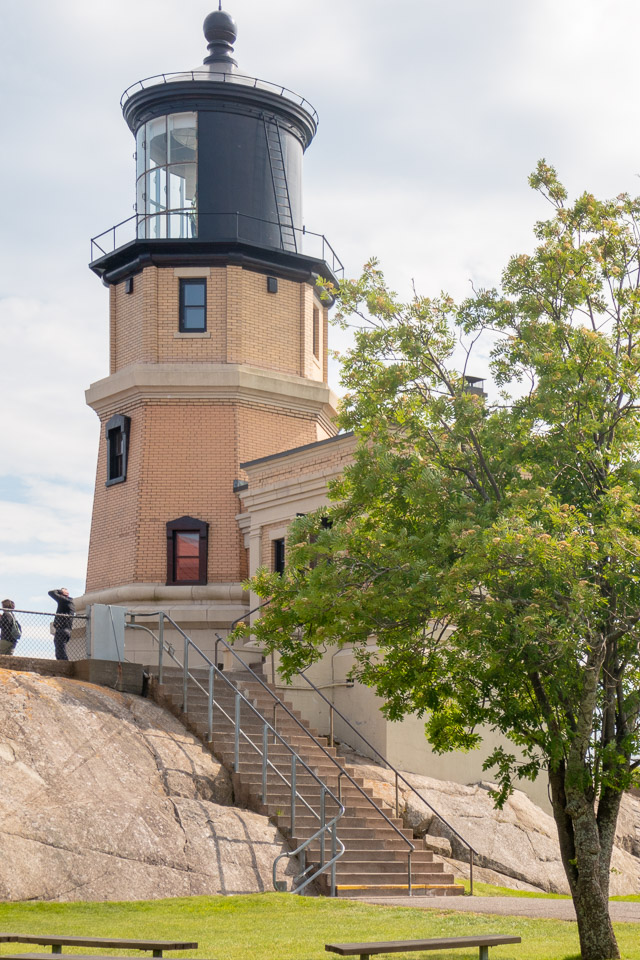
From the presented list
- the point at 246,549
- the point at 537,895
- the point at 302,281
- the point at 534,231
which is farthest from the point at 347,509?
the point at 302,281

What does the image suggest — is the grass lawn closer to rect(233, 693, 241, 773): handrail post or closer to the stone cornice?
rect(233, 693, 241, 773): handrail post

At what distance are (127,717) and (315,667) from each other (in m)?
6.08

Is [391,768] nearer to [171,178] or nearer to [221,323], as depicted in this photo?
[221,323]

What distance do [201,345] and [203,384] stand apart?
3.98ft

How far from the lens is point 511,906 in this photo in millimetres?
17438

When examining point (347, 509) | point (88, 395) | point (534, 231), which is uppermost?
point (88, 395)

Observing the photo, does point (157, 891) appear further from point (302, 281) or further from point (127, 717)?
point (302, 281)

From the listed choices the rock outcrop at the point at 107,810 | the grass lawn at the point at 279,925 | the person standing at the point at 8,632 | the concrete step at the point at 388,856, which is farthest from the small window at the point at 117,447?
the grass lawn at the point at 279,925

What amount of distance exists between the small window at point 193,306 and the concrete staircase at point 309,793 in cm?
1093

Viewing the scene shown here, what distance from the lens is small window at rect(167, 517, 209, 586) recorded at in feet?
100

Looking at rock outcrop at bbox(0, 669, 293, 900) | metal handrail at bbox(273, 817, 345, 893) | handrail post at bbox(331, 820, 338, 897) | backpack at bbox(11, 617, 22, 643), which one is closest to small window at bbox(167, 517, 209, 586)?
backpack at bbox(11, 617, 22, 643)

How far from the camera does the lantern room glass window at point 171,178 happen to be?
3262 centimetres

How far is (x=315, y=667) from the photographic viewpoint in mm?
26344

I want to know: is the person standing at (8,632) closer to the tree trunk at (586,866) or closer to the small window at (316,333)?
the tree trunk at (586,866)
